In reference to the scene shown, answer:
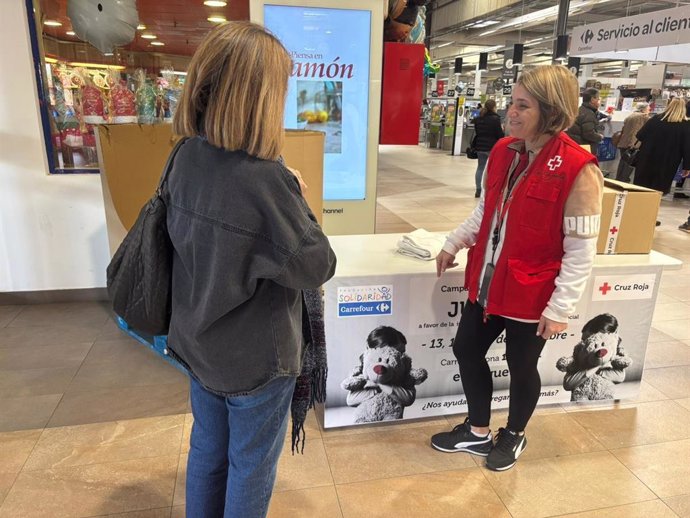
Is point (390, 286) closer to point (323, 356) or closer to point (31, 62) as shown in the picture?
point (323, 356)

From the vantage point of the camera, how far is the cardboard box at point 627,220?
2184 mm

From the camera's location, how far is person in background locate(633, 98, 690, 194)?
18.8 ft

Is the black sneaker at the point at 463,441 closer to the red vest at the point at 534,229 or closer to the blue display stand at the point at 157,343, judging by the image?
the red vest at the point at 534,229

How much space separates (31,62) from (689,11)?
20.7 ft

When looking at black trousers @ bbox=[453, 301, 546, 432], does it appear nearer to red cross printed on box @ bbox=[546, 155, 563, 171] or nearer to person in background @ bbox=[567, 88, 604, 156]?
red cross printed on box @ bbox=[546, 155, 563, 171]

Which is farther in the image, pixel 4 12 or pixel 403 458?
pixel 4 12

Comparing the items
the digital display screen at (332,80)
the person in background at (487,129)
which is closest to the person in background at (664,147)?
the person in background at (487,129)

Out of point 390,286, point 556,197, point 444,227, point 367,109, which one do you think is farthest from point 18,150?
point 444,227

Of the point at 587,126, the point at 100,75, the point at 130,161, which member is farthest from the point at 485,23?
the point at 130,161

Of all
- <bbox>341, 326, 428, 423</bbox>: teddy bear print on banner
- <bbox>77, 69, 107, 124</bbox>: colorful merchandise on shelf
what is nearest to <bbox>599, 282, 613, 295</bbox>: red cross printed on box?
<bbox>341, 326, 428, 423</bbox>: teddy bear print on banner

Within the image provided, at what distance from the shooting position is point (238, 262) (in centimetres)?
Answer: 101

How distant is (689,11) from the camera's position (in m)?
5.68

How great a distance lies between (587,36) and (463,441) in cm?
772

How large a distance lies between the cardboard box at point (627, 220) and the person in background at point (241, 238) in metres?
1.59
